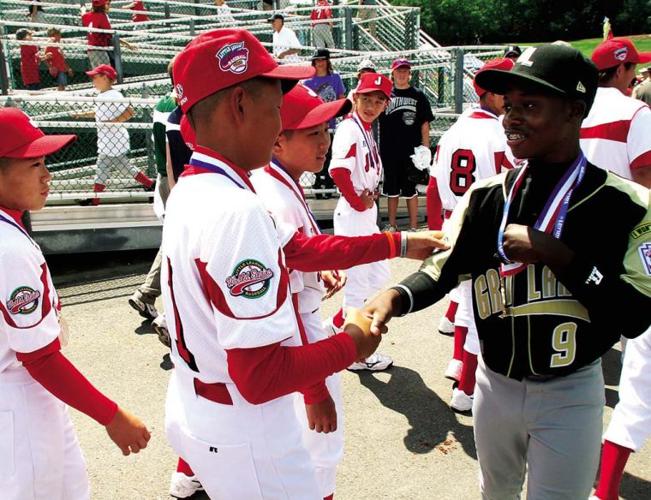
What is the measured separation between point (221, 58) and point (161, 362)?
4.04 m

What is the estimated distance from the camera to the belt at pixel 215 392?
6.78 feet

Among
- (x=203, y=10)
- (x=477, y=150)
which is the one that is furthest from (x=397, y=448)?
(x=203, y=10)

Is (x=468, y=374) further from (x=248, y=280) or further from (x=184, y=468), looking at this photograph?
(x=248, y=280)

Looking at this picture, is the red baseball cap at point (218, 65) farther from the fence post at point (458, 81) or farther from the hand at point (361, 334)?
the fence post at point (458, 81)

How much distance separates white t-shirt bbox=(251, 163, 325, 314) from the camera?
315cm

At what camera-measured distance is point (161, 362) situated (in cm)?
562

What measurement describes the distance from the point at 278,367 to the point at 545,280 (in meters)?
1.03

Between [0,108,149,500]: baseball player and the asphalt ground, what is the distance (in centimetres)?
144

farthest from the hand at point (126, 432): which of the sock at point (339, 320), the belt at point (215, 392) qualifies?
the sock at point (339, 320)

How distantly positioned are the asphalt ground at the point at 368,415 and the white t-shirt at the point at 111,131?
5.94ft

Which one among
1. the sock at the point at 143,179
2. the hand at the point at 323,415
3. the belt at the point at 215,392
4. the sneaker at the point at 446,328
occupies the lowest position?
the sneaker at the point at 446,328

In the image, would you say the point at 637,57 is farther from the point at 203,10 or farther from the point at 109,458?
the point at 203,10

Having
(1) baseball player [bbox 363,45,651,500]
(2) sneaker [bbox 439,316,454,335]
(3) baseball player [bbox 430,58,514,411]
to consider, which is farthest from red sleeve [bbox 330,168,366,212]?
(1) baseball player [bbox 363,45,651,500]

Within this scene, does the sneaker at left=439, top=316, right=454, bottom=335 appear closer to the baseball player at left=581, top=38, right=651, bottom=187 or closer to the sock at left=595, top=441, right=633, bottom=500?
the baseball player at left=581, top=38, right=651, bottom=187
